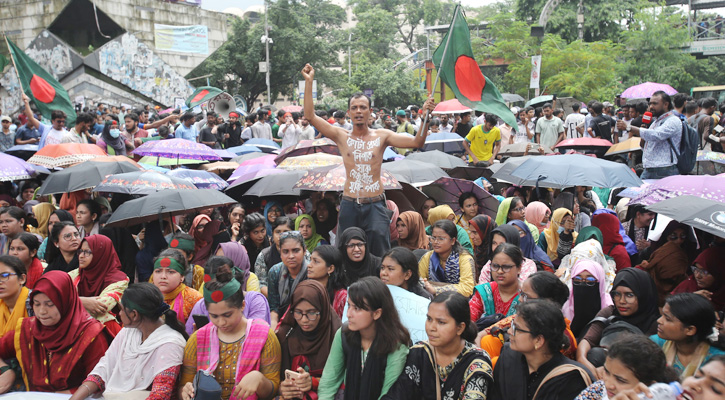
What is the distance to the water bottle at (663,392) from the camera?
270 cm

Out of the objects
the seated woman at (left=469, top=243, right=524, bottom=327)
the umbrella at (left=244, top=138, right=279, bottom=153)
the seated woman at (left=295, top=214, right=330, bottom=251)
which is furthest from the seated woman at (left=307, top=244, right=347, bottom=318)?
the umbrella at (left=244, top=138, right=279, bottom=153)

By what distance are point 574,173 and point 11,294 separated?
5166mm

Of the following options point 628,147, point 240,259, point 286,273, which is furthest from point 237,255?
point 628,147

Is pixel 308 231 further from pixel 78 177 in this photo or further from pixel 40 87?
pixel 40 87

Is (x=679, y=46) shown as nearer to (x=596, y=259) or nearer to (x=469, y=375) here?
(x=596, y=259)

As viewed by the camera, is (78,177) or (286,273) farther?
(78,177)

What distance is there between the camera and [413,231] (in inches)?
246

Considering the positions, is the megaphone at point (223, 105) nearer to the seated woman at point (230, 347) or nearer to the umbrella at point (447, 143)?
the umbrella at point (447, 143)

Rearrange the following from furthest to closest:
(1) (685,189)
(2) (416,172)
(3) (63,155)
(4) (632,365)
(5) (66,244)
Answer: (3) (63,155)
(2) (416,172)
(5) (66,244)
(1) (685,189)
(4) (632,365)

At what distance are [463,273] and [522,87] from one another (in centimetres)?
2463

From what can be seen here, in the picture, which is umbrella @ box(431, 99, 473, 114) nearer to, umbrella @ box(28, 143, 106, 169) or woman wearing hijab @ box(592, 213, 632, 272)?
umbrella @ box(28, 143, 106, 169)

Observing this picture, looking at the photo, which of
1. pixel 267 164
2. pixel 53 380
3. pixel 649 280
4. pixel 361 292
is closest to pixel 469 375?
pixel 361 292

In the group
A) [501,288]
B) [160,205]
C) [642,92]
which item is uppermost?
[642,92]

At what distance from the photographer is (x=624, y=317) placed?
4.21 meters
